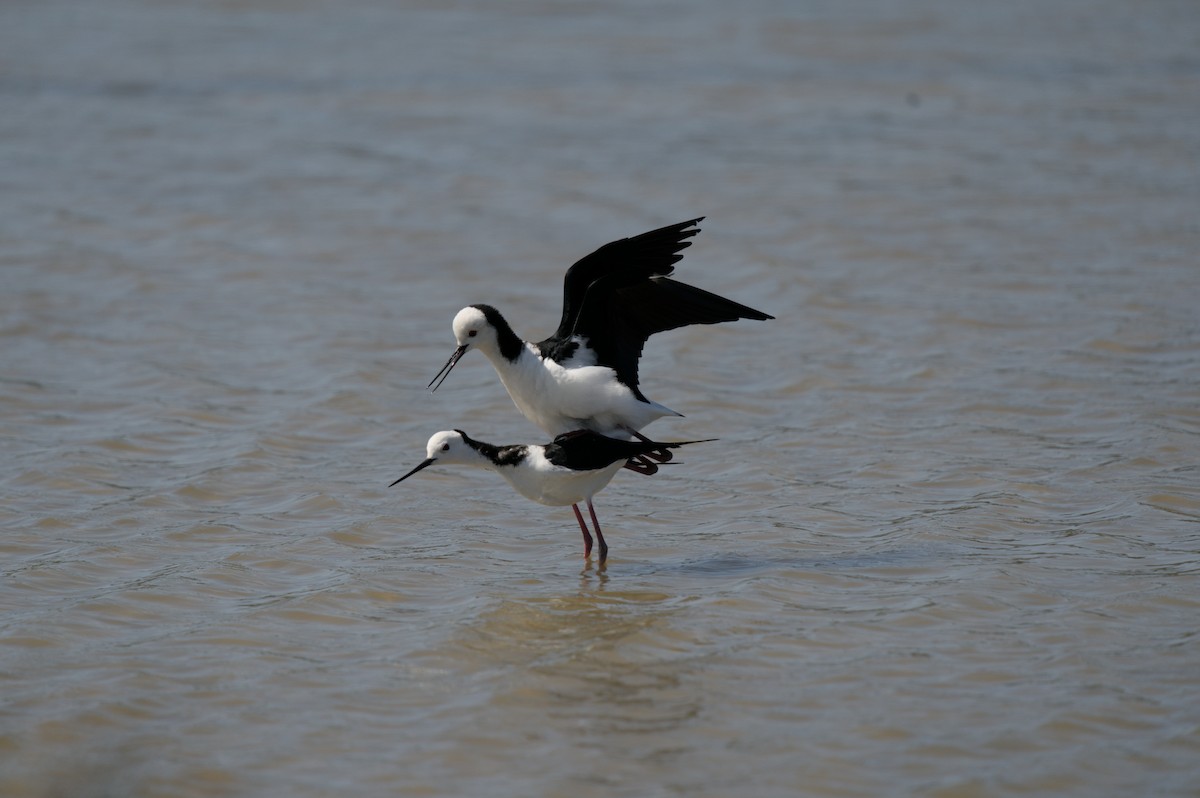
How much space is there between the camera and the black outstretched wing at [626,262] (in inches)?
274

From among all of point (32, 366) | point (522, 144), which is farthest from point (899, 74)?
point (32, 366)

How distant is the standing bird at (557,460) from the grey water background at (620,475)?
1.20 feet

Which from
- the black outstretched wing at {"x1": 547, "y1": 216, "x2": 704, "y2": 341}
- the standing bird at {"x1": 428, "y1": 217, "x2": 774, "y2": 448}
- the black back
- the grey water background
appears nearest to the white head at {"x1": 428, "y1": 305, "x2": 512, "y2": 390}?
the standing bird at {"x1": 428, "y1": 217, "x2": 774, "y2": 448}

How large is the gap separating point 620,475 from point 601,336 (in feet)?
5.10

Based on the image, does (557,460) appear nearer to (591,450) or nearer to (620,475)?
(591,450)

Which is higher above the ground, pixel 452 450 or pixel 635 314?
pixel 635 314

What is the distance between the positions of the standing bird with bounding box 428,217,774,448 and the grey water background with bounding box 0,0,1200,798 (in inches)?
27.9

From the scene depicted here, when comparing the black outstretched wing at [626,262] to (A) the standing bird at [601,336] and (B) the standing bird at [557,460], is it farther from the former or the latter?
(B) the standing bird at [557,460]

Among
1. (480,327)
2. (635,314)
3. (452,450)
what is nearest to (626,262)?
(635,314)

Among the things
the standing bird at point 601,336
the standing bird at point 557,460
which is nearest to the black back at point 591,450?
the standing bird at point 557,460

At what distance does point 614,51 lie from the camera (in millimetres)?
20422

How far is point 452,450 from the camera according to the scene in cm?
699

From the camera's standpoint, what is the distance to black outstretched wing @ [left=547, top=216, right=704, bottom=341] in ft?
22.8

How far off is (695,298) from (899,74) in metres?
12.3
